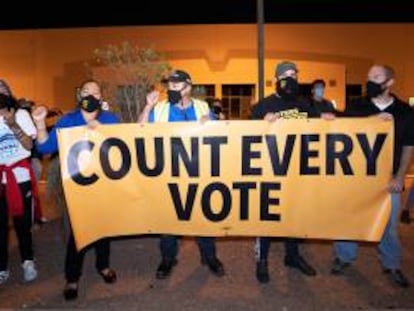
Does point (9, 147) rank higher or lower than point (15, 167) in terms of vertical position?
higher

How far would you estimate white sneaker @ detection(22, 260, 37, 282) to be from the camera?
6250 millimetres

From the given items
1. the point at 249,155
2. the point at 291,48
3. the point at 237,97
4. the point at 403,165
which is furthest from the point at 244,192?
the point at 237,97

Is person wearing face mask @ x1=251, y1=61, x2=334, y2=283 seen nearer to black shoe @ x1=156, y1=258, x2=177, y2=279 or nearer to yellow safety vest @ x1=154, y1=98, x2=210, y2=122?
yellow safety vest @ x1=154, y1=98, x2=210, y2=122

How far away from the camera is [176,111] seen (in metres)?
6.05

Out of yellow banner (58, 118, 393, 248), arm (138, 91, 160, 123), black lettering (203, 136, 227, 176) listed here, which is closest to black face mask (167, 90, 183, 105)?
arm (138, 91, 160, 123)

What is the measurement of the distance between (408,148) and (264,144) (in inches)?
52.9

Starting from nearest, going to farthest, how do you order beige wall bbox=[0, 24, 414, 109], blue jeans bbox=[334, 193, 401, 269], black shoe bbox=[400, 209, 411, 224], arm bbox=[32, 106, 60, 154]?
1. arm bbox=[32, 106, 60, 154]
2. blue jeans bbox=[334, 193, 401, 269]
3. black shoe bbox=[400, 209, 411, 224]
4. beige wall bbox=[0, 24, 414, 109]

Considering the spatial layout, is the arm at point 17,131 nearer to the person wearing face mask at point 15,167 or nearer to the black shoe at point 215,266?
the person wearing face mask at point 15,167

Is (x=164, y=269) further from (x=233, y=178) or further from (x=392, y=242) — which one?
(x=392, y=242)

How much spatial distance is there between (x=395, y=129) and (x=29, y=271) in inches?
152

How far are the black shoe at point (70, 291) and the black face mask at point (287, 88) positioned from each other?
2672mm

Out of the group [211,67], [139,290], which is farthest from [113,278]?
[211,67]

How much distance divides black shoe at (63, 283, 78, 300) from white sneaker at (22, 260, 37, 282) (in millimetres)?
650

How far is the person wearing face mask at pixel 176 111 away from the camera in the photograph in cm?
588
